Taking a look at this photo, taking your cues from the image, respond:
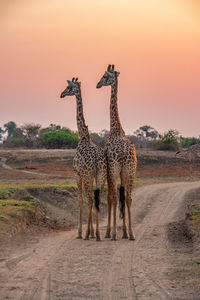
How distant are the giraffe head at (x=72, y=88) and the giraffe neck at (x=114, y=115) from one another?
1.14 meters

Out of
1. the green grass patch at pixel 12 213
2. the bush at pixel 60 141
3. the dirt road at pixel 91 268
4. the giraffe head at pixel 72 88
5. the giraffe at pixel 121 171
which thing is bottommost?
the dirt road at pixel 91 268

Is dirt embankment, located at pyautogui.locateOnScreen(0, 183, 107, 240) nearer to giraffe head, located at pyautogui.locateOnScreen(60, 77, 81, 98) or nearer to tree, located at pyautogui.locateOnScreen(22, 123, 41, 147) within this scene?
giraffe head, located at pyautogui.locateOnScreen(60, 77, 81, 98)

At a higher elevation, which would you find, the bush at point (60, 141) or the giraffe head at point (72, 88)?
the giraffe head at point (72, 88)

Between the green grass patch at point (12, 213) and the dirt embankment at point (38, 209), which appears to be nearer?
the green grass patch at point (12, 213)

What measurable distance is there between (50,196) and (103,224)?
3.74 meters

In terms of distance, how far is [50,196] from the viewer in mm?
17938

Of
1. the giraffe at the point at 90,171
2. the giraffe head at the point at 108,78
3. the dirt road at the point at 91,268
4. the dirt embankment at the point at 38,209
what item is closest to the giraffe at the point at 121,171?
the giraffe at the point at 90,171

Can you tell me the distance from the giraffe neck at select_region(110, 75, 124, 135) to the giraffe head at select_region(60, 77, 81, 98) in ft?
3.74

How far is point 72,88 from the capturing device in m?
13.4

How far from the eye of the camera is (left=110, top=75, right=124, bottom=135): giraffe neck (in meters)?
12.9

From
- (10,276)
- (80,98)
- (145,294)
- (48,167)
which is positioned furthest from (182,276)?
(48,167)

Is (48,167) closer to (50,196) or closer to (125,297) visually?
(50,196)

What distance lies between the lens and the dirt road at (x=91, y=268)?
655 centimetres

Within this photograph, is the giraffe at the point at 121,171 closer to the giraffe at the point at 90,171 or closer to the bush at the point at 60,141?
the giraffe at the point at 90,171
